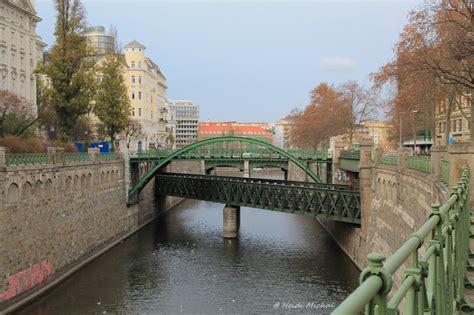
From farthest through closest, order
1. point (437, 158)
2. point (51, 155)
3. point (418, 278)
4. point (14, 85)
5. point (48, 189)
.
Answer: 1. point (14, 85)
2. point (51, 155)
3. point (48, 189)
4. point (437, 158)
5. point (418, 278)

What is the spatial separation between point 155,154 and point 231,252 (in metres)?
16.7

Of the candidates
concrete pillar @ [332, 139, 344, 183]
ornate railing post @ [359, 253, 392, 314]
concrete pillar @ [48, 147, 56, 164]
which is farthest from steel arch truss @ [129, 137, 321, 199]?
ornate railing post @ [359, 253, 392, 314]

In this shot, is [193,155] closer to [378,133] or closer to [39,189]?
[39,189]

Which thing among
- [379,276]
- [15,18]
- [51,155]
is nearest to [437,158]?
[379,276]

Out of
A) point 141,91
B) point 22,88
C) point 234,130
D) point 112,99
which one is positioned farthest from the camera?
point 234,130

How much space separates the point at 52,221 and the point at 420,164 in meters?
21.2

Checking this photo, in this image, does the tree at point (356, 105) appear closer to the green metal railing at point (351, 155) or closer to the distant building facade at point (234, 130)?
the green metal railing at point (351, 155)

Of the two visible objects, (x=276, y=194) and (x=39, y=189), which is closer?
(x=39, y=189)

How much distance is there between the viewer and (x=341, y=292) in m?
28.5

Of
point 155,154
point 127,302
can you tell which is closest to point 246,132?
point 155,154

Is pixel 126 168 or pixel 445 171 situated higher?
pixel 445 171

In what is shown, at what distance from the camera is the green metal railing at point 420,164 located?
2289 centimetres

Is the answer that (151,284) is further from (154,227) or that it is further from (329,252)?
(154,227)

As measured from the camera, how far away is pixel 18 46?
56.2 metres
